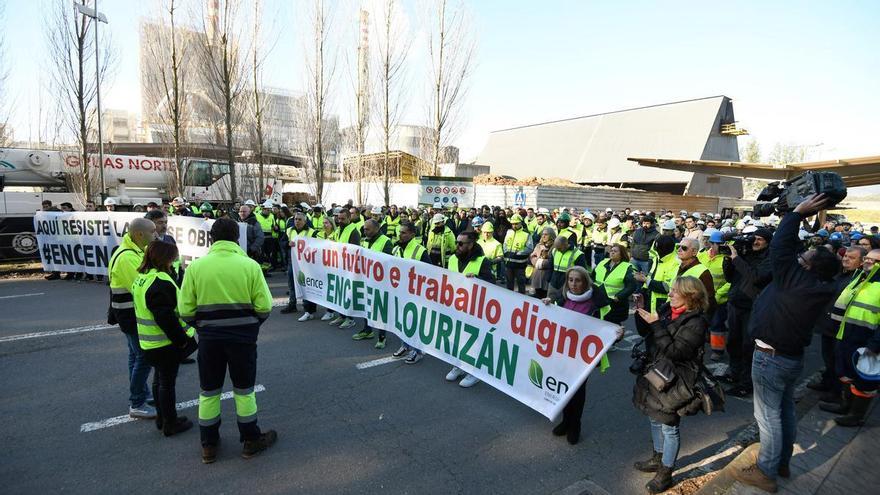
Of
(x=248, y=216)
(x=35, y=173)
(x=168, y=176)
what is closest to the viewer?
(x=248, y=216)

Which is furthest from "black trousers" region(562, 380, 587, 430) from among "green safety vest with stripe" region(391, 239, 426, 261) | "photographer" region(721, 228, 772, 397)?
"green safety vest with stripe" region(391, 239, 426, 261)

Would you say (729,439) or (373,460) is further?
(729,439)

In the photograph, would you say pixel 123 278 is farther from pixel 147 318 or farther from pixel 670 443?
pixel 670 443

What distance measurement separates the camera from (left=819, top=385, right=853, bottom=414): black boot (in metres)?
4.64

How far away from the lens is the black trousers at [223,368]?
3.47 m

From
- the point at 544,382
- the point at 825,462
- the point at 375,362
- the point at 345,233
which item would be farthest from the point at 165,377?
the point at 825,462

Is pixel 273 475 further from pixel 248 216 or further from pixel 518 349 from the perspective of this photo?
pixel 248 216

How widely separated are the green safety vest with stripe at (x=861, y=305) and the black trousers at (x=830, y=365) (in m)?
0.39

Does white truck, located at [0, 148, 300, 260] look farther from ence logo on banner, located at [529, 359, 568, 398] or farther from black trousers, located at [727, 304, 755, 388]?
black trousers, located at [727, 304, 755, 388]

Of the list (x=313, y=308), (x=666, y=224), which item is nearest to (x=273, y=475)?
(x=313, y=308)

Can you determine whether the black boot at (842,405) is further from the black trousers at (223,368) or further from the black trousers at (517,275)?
the black trousers at (223,368)

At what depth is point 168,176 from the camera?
824 inches

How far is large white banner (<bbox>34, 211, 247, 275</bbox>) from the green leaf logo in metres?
8.34

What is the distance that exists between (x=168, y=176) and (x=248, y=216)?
1308 cm
